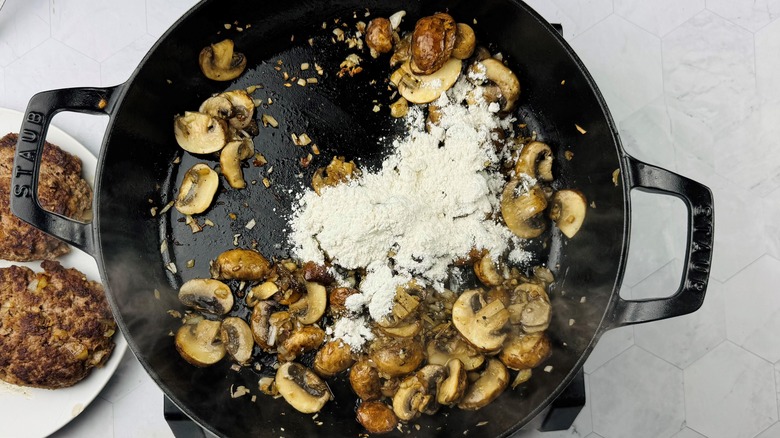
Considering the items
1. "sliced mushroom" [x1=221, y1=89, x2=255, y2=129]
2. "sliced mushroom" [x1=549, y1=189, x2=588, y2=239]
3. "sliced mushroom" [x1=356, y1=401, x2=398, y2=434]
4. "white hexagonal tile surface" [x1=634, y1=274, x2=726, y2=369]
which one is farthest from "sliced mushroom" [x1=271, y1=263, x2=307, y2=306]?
"white hexagonal tile surface" [x1=634, y1=274, x2=726, y2=369]

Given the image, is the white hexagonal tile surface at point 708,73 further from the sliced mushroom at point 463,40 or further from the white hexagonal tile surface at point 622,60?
the sliced mushroom at point 463,40

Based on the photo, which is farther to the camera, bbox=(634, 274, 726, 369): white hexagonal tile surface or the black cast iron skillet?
bbox=(634, 274, 726, 369): white hexagonal tile surface

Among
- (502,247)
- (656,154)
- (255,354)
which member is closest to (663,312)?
(502,247)

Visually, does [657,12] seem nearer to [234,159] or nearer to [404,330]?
[404,330]

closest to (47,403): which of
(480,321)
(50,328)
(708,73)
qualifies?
(50,328)

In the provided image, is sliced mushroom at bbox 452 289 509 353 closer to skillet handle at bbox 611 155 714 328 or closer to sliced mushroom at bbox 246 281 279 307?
skillet handle at bbox 611 155 714 328

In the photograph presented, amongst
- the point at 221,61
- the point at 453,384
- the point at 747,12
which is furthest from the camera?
the point at 747,12
